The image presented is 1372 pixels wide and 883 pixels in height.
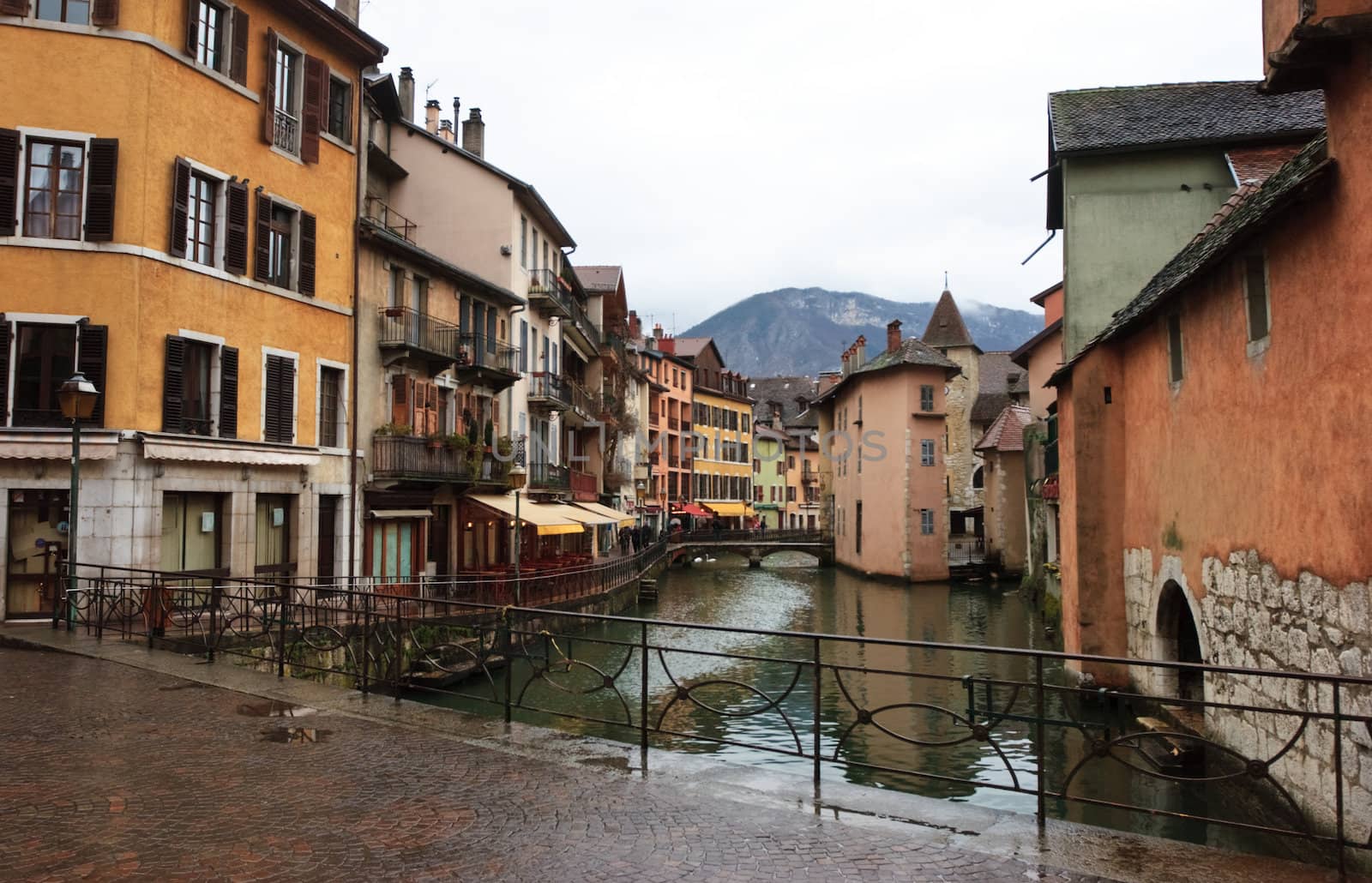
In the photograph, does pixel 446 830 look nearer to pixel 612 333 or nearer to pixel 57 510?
pixel 57 510

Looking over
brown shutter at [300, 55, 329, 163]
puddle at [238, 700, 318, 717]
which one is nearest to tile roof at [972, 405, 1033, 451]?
brown shutter at [300, 55, 329, 163]

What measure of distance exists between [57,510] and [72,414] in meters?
4.53

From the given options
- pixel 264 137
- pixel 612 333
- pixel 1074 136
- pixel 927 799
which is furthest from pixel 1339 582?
pixel 612 333

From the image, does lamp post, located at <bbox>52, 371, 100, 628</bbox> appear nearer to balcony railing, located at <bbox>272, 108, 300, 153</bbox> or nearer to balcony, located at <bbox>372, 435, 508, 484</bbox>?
balcony railing, located at <bbox>272, 108, 300, 153</bbox>

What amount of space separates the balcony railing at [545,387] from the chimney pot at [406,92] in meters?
10.0

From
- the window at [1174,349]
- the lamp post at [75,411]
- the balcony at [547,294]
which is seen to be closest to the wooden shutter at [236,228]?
the lamp post at [75,411]

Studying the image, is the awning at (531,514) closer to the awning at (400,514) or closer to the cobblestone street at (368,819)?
the awning at (400,514)

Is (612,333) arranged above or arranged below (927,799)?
above

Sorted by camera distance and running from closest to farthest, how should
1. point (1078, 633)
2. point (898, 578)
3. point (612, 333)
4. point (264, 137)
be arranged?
point (1078, 633), point (264, 137), point (898, 578), point (612, 333)

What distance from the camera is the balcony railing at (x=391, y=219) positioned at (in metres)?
30.4

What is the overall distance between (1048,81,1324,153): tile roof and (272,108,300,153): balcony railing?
1653 centimetres

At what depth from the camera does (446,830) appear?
233 inches

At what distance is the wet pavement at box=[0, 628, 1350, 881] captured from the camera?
5.28m

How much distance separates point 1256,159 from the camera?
17.5 metres
